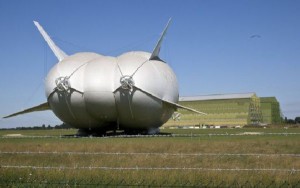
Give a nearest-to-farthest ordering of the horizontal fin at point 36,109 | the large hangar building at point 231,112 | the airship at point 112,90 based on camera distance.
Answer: the airship at point 112,90, the horizontal fin at point 36,109, the large hangar building at point 231,112

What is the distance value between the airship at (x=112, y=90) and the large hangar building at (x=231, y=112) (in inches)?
2827

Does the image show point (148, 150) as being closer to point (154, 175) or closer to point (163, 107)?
point (154, 175)

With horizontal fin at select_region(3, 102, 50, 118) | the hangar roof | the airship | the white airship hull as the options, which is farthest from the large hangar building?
A: the white airship hull

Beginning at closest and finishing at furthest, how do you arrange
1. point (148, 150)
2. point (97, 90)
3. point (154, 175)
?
point (154, 175) < point (148, 150) < point (97, 90)

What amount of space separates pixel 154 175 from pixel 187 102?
12258 cm

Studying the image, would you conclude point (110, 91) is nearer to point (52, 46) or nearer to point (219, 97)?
point (52, 46)

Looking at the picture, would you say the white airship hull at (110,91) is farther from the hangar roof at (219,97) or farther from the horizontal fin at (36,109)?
the hangar roof at (219,97)

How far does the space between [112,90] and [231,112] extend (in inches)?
3157

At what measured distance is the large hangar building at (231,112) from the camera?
387 feet

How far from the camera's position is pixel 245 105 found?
11875 centimetres

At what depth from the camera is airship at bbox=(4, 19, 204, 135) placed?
144ft

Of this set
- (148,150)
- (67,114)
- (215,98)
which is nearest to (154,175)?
(148,150)

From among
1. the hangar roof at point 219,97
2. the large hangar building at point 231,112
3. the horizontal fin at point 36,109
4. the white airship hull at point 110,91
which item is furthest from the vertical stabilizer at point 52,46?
the hangar roof at point 219,97

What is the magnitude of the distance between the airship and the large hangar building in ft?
236
